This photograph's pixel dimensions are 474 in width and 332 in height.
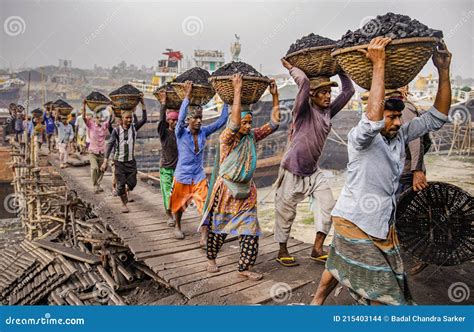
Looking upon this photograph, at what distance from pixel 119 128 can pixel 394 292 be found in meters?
5.22

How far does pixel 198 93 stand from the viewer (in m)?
4.75

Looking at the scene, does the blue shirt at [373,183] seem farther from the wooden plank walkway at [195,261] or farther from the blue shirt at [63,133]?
the blue shirt at [63,133]

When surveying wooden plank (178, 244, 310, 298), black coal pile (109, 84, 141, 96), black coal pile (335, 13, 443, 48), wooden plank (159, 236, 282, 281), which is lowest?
wooden plank (159, 236, 282, 281)

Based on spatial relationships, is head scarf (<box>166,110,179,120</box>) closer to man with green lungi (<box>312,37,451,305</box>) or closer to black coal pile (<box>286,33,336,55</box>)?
black coal pile (<box>286,33,336,55</box>)

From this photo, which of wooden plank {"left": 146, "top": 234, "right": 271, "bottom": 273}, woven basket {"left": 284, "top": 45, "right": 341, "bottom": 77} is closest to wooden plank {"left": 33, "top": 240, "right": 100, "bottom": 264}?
wooden plank {"left": 146, "top": 234, "right": 271, "bottom": 273}

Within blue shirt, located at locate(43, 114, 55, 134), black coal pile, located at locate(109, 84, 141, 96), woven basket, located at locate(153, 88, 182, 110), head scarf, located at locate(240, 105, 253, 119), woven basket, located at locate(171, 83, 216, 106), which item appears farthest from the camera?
blue shirt, located at locate(43, 114, 55, 134)

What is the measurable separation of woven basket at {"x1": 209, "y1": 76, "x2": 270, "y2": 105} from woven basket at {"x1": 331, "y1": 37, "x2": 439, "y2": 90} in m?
1.02

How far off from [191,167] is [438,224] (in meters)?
3.05

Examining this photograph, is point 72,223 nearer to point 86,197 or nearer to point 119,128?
point 86,197

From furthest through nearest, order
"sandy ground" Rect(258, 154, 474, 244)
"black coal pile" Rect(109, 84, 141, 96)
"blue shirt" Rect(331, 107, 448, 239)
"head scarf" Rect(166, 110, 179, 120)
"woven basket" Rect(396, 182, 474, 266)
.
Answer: "sandy ground" Rect(258, 154, 474, 244)
"black coal pile" Rect(109, 84, 141, 96)
"head scarf" Rect(166, 110, 179, 120)
"woven basket" Rect(396, 182, 474, 266)
"blue shirt" Rect(331, 107, 448, 239)

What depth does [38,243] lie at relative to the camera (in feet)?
26.6

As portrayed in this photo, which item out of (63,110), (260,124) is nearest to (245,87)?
(63,110)

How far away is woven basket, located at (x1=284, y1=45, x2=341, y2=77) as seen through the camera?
142 inches

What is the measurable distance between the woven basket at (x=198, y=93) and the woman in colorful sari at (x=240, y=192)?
3.26ft
